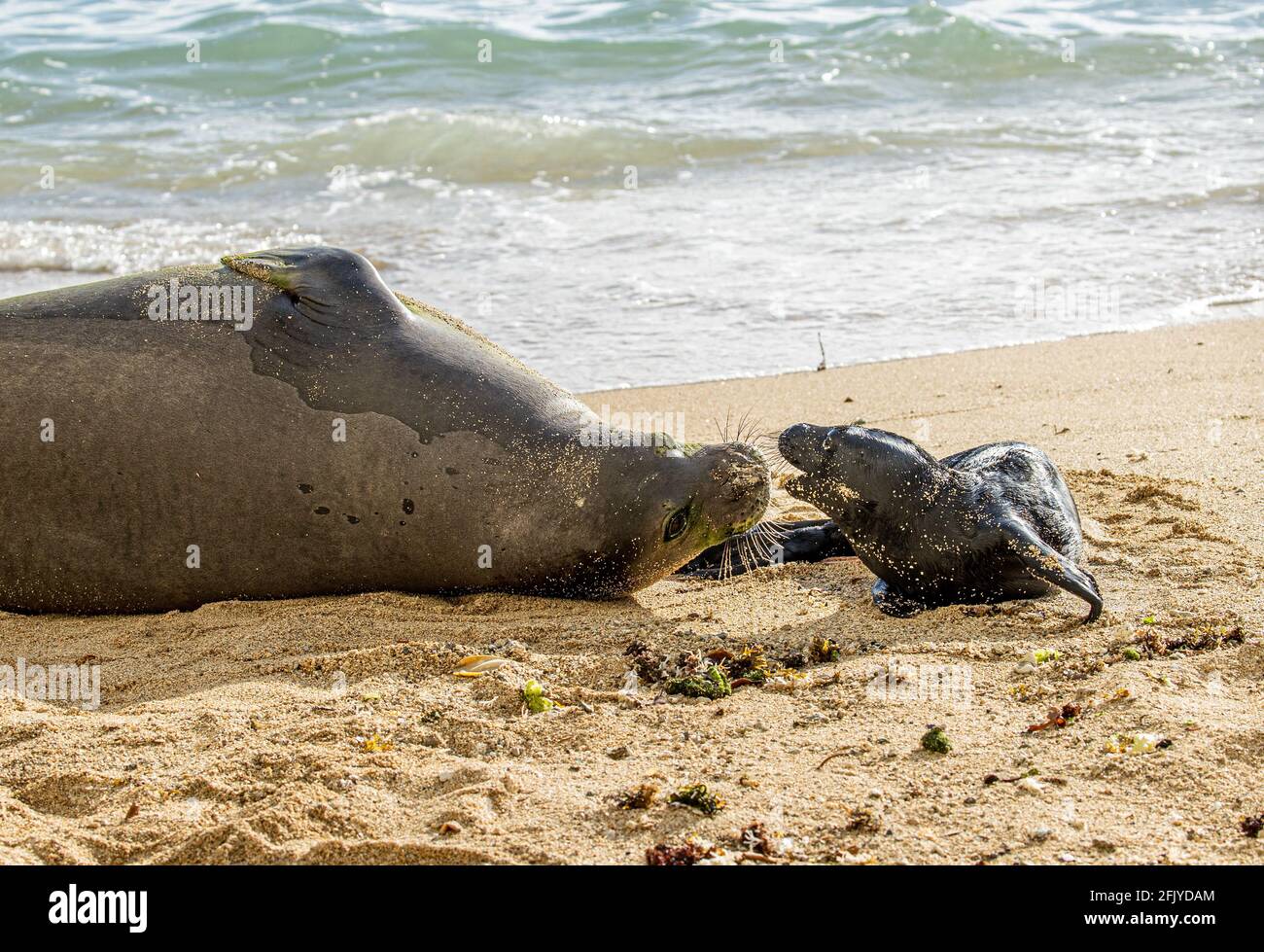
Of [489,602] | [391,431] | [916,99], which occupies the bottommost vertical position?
[489,602]

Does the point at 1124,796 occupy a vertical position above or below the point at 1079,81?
below

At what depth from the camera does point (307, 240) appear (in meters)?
10.5

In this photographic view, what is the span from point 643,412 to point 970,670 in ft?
9.32

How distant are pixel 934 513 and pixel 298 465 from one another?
1.94 metres

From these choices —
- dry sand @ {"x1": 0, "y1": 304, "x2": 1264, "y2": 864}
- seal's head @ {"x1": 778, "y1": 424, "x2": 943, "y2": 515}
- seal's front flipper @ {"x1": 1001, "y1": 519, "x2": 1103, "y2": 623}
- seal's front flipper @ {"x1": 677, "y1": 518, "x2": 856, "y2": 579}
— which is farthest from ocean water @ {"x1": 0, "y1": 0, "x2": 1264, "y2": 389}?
seal's front flipper @ {"x1": 1001, "y1": 519, "x2": 1103, "y2": 623}

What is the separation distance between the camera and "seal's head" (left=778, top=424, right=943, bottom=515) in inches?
174

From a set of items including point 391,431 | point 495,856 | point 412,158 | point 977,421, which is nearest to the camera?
point 495,856

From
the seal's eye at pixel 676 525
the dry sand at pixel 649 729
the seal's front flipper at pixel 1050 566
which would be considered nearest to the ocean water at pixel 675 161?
the seal's eye at pixel 676 525

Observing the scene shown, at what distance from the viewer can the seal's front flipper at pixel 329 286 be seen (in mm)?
4184

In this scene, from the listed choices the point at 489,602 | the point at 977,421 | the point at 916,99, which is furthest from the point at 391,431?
the point at 916,99

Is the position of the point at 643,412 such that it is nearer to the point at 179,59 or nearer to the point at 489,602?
the point at 489,602

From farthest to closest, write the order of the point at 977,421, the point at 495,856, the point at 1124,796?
the point at 977,421 → the point at 1124,796 → the point at 495,856

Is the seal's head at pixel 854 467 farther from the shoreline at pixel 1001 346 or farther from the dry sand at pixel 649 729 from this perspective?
the shoreline at pixel 1001 346

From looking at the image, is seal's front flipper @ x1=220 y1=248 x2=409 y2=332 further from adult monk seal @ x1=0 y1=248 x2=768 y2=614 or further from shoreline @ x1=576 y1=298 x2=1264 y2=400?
shoreline @ x1=576 y1=298 x2=1264 y2=400
